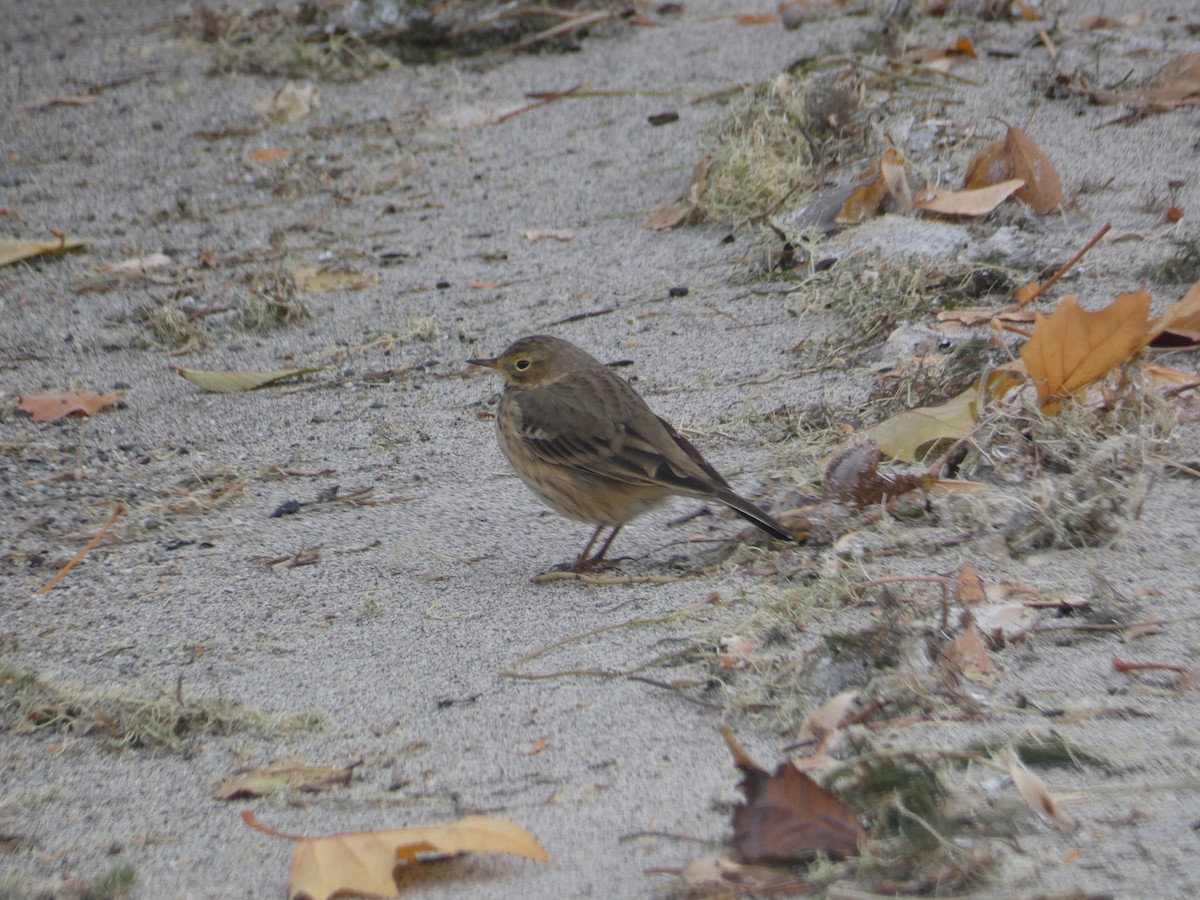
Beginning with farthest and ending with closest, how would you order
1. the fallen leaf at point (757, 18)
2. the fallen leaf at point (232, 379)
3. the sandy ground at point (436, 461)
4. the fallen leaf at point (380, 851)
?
1. the fallen leaf at point (757, 18)
2. the fallen leaf at point (232, 379)
3. the sandy ground at point (436, 461)
4. the fallen leaf at point (380, 851)

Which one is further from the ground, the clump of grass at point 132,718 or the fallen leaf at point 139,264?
the clump of grass at point 132,718

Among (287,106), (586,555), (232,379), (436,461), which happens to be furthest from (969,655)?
(287,106)

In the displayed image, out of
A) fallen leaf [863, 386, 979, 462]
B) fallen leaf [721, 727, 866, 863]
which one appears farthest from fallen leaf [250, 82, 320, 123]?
fallen leaf [721, 727, 866, 863]

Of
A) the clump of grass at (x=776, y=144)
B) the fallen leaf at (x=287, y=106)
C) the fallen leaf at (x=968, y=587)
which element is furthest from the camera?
the fallen leaf at (x=287, y=106)

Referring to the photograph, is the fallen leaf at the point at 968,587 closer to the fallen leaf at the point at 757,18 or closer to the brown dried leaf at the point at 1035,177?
the brown dried leaf at the point at 1035,177

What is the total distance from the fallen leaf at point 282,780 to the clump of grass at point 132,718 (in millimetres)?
220

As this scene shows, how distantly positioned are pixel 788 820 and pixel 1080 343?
2.42 m

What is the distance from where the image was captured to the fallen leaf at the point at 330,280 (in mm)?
7641

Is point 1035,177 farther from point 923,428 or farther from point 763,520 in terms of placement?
point 763,520

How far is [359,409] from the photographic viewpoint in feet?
20.9

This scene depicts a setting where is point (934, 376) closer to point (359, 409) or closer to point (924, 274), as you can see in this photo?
point (924, 274)

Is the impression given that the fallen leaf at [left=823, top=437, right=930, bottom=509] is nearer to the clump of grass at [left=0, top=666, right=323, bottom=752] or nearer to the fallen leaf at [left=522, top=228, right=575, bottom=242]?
the clump of grass at [left=0, top=666, right=323, bottom=752]

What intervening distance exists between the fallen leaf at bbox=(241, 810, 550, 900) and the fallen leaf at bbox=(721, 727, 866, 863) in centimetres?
41

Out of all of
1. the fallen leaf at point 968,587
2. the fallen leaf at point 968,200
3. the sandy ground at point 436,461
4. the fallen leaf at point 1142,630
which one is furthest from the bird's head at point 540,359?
the fallen leaf at point 1142,630
